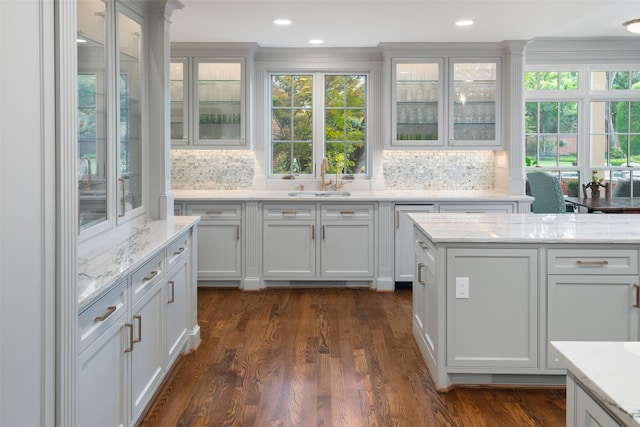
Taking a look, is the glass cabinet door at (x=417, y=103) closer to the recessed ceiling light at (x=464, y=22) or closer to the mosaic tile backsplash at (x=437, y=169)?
the mosaic tile backsplash at (x=437, y=169)

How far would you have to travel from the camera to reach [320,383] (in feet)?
11.9

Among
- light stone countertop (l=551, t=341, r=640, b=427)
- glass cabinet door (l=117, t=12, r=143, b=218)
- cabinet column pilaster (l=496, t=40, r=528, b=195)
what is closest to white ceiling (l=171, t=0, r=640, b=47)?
cabinet column pilaster (l=496, t=40, r=528, b=195)

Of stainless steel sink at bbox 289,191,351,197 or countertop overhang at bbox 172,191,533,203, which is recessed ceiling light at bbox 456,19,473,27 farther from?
stainless steel sink at bbox 289,191,351,197

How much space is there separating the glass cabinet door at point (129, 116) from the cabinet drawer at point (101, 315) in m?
0.99

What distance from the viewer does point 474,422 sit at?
310 cm

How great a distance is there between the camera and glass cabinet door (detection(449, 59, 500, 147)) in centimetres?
625

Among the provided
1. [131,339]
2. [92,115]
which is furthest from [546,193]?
[131,339]

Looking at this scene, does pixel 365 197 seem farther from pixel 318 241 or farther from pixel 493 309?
pixel 493 309

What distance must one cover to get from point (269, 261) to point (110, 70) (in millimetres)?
3049

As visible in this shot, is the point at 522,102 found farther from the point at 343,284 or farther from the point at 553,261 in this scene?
→ the point at 553,261

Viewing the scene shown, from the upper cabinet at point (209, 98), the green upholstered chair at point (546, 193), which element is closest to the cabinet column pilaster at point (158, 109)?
the upper cabinet at point (209, 98)

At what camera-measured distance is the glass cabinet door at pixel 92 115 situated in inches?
116

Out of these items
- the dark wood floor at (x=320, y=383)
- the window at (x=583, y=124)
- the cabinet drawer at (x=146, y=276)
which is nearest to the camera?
the cabinet drawer at (x=146, y=276)

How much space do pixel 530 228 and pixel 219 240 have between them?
313 cm
